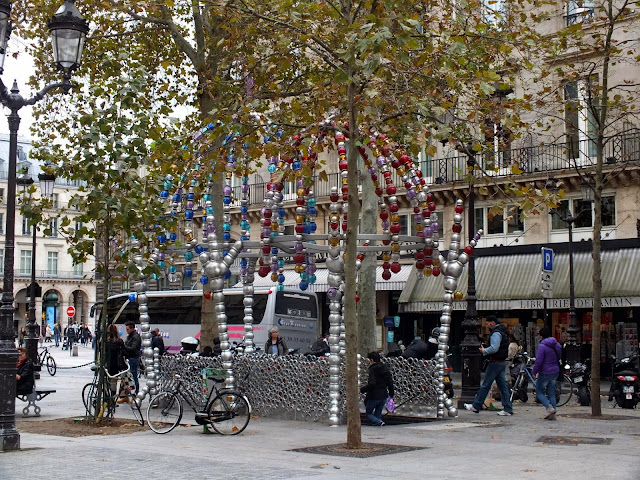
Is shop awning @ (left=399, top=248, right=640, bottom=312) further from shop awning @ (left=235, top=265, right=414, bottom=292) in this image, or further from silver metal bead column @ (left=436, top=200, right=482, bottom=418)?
silver metal bead column @ (left=436, top=200, right=482, bottom=418)

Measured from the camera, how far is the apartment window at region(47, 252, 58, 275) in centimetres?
10012

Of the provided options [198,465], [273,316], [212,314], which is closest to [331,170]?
[273,316]

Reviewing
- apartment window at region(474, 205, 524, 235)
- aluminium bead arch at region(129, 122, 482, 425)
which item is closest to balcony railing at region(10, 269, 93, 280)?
apartment window at region(474, 205, 524, 235)

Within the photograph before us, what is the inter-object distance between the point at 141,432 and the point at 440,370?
5.39 meters

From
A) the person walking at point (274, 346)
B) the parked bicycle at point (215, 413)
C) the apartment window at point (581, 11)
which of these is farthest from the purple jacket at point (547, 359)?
the person walking at point (274, 346)

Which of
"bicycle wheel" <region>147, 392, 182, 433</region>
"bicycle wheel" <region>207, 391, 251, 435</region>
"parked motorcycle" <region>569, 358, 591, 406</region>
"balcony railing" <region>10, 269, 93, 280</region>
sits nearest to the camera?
"bicycle wheel" <region>207, 391, 251, 435</region>

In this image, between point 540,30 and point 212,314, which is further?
point 540,30

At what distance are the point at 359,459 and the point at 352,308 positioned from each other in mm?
2084

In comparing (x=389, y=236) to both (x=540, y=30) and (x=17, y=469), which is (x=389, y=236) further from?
(x=540, y=30)

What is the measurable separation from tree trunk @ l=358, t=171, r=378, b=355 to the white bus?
11.3 metres

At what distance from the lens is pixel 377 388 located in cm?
1530

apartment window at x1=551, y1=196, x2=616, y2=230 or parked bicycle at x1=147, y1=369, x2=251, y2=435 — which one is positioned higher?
apartment window at x1=551, y1=196, x2=616, y2=230

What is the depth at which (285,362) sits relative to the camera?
661 inches

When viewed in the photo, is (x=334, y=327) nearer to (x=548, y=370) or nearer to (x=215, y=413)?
(x=215, y=413)
